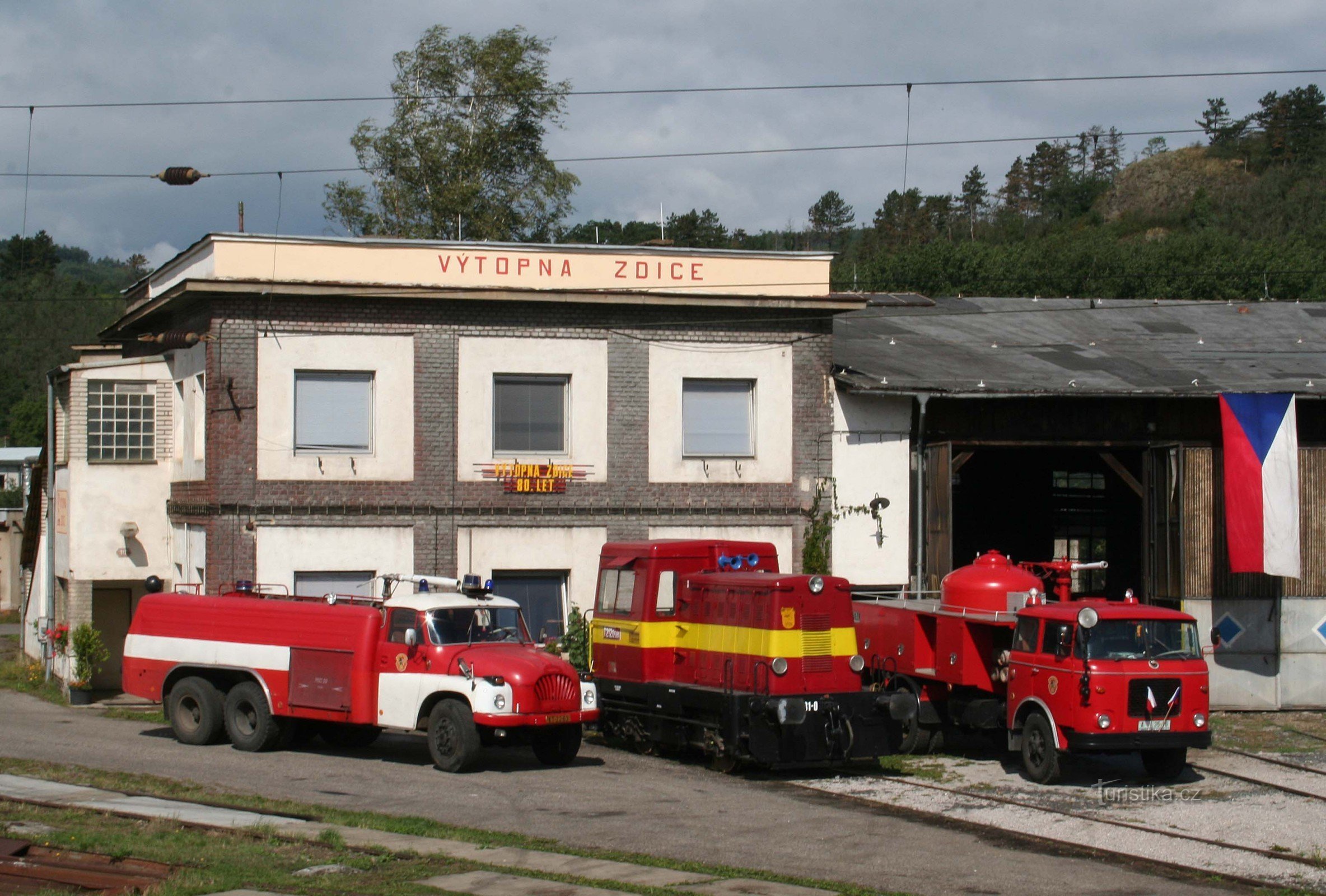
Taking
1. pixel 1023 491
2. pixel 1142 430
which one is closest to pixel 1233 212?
pixel 1023 491

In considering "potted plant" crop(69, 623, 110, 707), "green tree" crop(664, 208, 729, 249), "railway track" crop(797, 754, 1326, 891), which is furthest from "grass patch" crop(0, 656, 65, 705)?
"green tree" crop(664, 208, 729, 249)

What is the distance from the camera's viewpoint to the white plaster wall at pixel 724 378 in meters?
25.9

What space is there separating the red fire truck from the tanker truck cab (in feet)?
19.5

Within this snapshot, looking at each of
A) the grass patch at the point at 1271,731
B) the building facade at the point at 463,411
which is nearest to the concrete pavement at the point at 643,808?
the building facade at the point at 463,411

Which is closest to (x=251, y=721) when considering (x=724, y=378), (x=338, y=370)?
(x=338, y=370)

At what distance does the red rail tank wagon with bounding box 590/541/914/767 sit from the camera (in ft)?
58.2

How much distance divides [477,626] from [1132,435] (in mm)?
14472

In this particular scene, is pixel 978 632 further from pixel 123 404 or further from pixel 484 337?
pixel 123 404

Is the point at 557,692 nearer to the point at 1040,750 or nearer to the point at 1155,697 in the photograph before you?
the point at 1040,750

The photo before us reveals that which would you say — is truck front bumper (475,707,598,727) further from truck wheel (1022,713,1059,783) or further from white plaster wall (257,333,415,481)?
white plaster wall (257,333,415,481)

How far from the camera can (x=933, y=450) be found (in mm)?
25703

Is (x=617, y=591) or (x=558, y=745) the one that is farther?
(x=617, y=591)

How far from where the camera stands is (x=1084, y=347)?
100 feet

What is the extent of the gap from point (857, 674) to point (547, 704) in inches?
167
